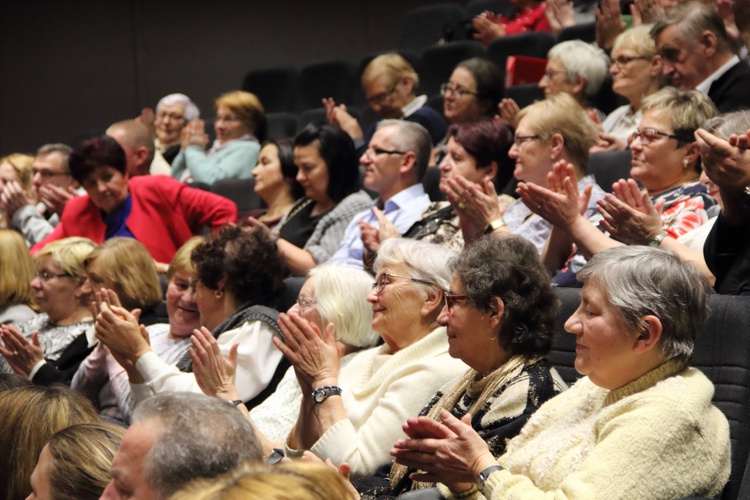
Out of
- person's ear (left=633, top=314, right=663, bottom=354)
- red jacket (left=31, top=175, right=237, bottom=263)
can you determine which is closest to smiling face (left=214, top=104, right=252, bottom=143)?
red jacket (left=31, top=175, right=237, bottom=263)

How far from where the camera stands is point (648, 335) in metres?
1.75

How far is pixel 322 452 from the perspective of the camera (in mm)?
2268

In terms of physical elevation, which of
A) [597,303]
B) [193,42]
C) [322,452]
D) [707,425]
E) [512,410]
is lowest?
[193,42]

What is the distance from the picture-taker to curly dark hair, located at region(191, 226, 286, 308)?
3.04 meters

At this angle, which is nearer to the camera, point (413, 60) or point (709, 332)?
point (709, 332)

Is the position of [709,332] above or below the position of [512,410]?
above

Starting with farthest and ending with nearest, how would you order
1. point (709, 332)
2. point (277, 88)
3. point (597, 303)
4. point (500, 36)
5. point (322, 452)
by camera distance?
point (277, 88) → point (500, 36) → point (322, 452) → point (709, 332) → point (597, 303)

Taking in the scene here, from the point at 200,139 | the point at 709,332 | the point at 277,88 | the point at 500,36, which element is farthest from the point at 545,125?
the point at 277,88

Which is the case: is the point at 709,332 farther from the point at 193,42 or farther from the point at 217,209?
the point at 193,42

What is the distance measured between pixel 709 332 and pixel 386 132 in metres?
2.01

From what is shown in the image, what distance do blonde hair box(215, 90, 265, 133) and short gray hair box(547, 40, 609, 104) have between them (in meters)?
1.81

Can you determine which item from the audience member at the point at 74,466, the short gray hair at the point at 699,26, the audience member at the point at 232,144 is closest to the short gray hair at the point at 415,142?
the short gray hair at the point at 699,26

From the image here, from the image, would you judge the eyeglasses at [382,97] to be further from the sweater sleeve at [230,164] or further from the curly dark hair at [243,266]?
the curly dark hair at [243,266]

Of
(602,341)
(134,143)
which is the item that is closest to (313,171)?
(134,143)
